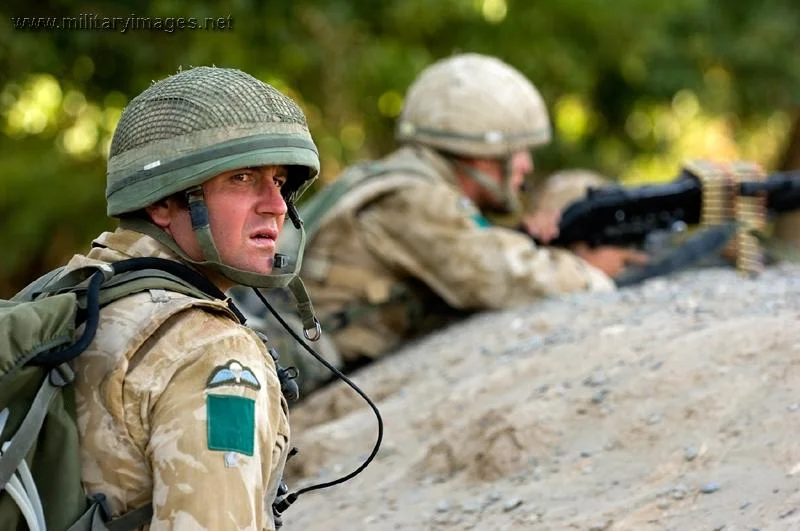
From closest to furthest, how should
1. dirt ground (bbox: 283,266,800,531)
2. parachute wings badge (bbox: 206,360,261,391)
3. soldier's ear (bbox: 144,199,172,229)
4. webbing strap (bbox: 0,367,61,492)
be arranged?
1. webbing strap (bbox: 0,367,61,492)
2. parachute wings badge (bbox: 206,360,261,391)
3. soldier's ear (bbox: 144,199,172,229)
4. dirt ground (bbox: 283,266,800,531)

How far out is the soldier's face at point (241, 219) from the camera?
9.22 feet

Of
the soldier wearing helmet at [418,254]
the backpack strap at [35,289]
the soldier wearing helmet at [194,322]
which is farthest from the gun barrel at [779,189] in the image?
the backpack strap at [35,289]

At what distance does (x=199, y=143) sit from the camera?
2762 mm

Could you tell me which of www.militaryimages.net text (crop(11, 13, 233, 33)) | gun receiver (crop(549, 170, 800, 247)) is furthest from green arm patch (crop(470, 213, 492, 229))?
www.militaryimages.net text (crop(11, 13, 233, 33))

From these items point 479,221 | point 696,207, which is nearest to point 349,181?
point 479,221

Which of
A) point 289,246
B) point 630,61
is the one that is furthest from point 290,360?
point 630,61

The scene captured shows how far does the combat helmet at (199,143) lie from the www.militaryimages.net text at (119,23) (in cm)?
537

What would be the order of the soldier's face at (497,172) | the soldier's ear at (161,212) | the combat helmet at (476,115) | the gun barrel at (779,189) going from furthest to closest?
the soldier's face at (497,172) < the combat helmet at (476,115) < the gun barrel at (779,189) < the soldier's ear at (161,212)

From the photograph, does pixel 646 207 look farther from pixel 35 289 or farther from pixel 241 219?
pixel 35 289

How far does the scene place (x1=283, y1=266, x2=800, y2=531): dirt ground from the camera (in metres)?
3.75

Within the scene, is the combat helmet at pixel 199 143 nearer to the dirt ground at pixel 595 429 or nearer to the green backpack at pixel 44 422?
the green backpack at pixel 44 422

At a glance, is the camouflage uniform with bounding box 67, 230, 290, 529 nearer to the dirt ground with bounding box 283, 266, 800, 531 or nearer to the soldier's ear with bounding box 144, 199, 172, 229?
the soldier's ear with bounding box 144, 199, 172, 229

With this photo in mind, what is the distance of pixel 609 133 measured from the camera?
14.2m

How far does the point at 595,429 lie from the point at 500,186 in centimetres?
322
